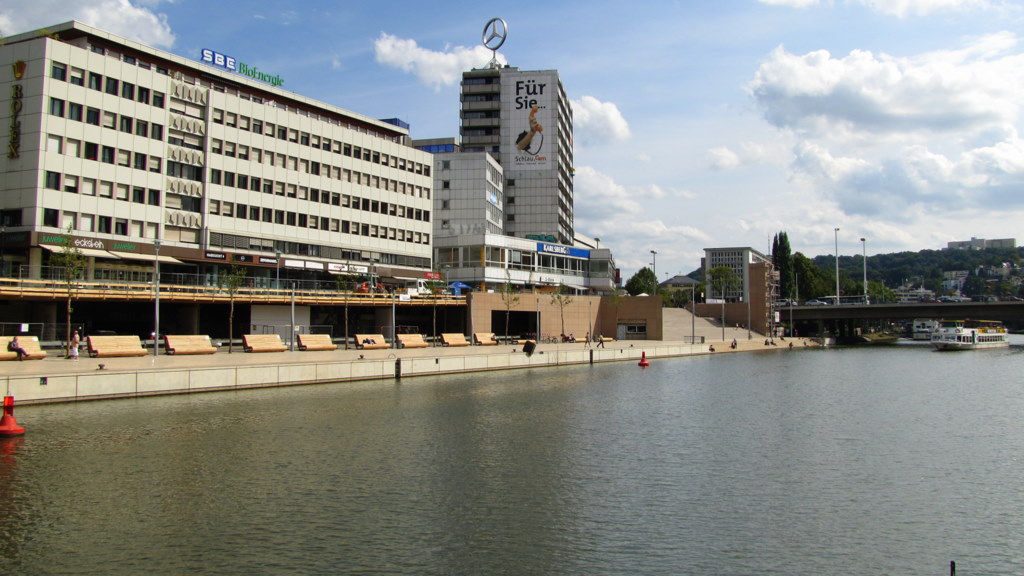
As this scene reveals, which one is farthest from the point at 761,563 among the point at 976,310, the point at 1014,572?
the point at 976,310

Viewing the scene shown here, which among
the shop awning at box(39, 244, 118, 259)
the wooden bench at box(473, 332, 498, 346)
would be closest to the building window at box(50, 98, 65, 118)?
the shop awning at box(39, 244, 118, 259)

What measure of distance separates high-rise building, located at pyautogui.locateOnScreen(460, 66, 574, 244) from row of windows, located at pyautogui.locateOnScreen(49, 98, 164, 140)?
7500 cm

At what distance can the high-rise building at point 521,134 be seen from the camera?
140 m

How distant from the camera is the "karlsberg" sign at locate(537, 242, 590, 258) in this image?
361 feet

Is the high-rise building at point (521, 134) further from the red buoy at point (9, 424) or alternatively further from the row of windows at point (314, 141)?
the red buoy at point (9, 424)

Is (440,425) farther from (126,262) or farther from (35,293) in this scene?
(126,262)

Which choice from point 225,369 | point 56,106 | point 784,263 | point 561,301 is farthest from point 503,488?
point 784,263

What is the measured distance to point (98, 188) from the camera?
67.0m

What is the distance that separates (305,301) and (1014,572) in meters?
62.9

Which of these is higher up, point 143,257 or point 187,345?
point 143,257

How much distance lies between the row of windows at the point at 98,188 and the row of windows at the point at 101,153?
1.94 metres

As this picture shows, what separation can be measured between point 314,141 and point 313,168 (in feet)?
10.6

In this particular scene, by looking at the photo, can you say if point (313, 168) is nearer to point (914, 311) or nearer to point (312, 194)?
point (312, 194)

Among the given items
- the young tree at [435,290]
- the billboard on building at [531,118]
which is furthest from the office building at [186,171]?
the billboard on building at [531,118]
